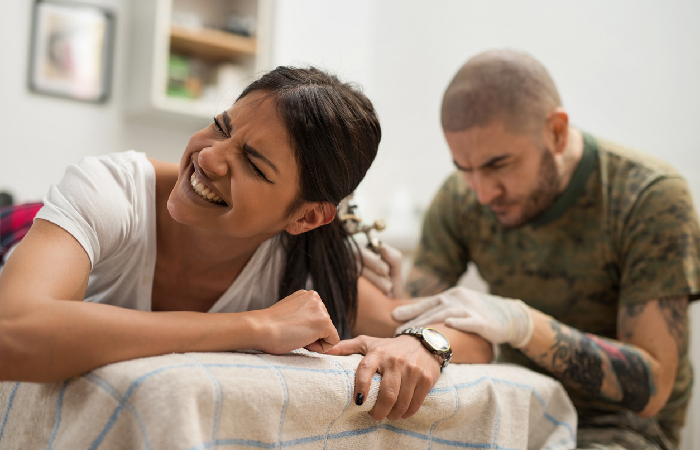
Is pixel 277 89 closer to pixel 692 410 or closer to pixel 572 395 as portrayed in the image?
pixel 572 395

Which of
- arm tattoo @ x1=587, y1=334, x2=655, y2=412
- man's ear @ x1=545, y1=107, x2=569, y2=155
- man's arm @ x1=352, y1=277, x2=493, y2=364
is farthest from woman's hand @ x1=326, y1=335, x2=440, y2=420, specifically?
man's ear @ x1=545, y1=107, x2=569, y2=155

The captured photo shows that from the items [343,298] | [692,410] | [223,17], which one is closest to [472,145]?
[343,298]

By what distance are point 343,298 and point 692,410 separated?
1.34 metres

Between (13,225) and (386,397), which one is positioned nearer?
(386,397)

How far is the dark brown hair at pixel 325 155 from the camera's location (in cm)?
95

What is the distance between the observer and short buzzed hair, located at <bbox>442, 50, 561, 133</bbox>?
1413 millimetres

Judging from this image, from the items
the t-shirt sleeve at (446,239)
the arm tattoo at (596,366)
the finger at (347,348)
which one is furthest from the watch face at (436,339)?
the t-shirt sleeve at (446,239)

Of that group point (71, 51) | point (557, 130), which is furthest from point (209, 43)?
point (557, 130)

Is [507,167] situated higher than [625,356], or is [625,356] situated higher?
[507,167]

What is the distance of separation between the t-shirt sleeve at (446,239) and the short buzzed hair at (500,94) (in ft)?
1.10

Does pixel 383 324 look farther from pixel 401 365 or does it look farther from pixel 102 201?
pixel 102 201

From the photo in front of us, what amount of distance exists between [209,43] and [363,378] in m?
2.08

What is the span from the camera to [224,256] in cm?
108

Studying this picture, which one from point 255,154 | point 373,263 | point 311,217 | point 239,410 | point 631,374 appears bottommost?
point 631,374
